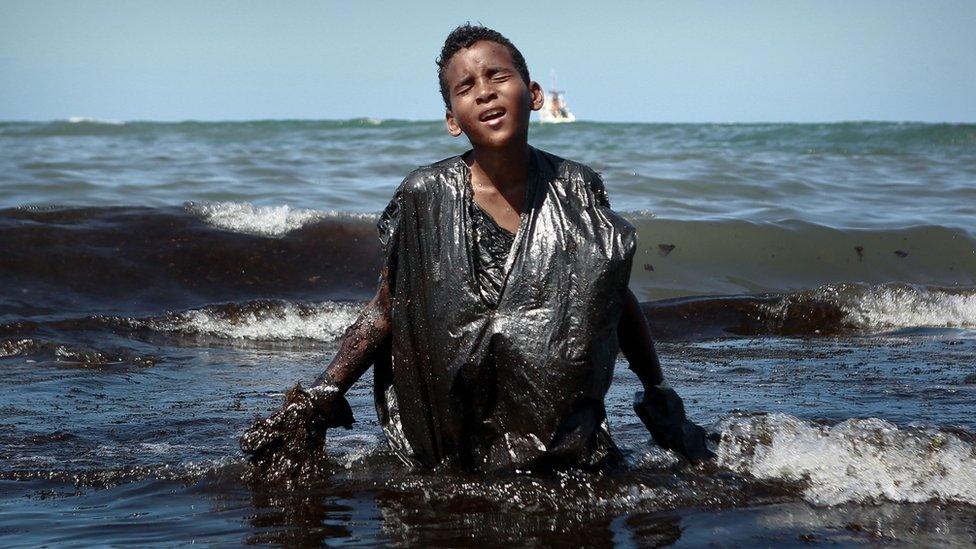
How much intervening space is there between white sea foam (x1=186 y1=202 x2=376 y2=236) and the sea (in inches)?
1.4

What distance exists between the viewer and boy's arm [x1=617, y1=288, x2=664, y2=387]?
3828 mm

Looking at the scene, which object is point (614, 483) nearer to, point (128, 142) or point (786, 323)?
point (786, 323)

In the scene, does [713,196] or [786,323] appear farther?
[713,196]

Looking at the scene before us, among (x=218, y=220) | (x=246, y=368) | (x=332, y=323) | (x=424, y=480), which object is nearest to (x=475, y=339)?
(x=424, y=480)

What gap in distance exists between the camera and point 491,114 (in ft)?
11.9

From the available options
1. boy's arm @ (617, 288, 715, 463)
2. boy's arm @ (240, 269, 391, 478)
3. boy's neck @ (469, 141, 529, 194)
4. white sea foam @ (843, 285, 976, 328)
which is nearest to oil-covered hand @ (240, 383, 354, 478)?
boy's arm @ (240, 269, 391, 478)

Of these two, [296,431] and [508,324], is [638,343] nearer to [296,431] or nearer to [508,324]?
[508,324]

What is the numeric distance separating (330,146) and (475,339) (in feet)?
52.4

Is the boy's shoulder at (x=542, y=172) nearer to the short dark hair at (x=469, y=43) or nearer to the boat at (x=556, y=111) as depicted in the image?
the short dark hair at (x=469, y=43)

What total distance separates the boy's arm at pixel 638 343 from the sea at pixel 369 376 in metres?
0.28

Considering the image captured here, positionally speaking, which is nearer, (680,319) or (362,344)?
(362,344)

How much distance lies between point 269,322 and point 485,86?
13.3ft

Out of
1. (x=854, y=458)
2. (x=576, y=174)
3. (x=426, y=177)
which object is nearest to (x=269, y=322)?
(x=426, y=177)

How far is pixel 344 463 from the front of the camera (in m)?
4.03
